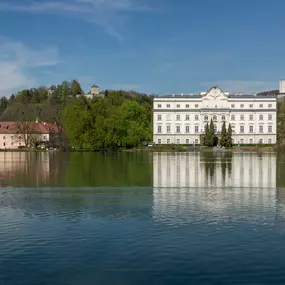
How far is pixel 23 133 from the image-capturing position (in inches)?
3270

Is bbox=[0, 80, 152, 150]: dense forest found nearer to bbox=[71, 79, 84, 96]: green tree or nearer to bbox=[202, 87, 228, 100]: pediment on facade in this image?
bbox=[202, 87, 228, 100]: pediment on facade

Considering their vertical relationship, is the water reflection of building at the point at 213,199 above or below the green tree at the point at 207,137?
below

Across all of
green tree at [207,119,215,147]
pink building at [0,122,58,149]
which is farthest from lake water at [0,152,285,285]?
green tree at [207,119,215,147]

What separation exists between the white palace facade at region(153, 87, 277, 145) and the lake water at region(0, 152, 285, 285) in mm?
78875

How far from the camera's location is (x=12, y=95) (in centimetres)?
15512

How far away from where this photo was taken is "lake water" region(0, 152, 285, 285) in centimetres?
802

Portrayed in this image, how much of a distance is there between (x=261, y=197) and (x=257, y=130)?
272 feet

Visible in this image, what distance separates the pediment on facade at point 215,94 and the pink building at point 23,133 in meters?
33.8

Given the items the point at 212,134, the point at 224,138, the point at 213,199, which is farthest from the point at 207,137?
the point at 213,199

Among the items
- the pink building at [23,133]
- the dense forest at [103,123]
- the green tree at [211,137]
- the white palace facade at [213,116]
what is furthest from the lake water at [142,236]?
the white palace facade at [213,116]

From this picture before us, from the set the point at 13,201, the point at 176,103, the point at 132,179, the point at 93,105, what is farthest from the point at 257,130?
the point at 13,201

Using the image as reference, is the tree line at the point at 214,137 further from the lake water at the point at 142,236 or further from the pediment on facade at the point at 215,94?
the lake water at the point at 142,236

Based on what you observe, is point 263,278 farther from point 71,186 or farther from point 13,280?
point 71,186

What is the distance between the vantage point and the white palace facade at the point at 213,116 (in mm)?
96000
